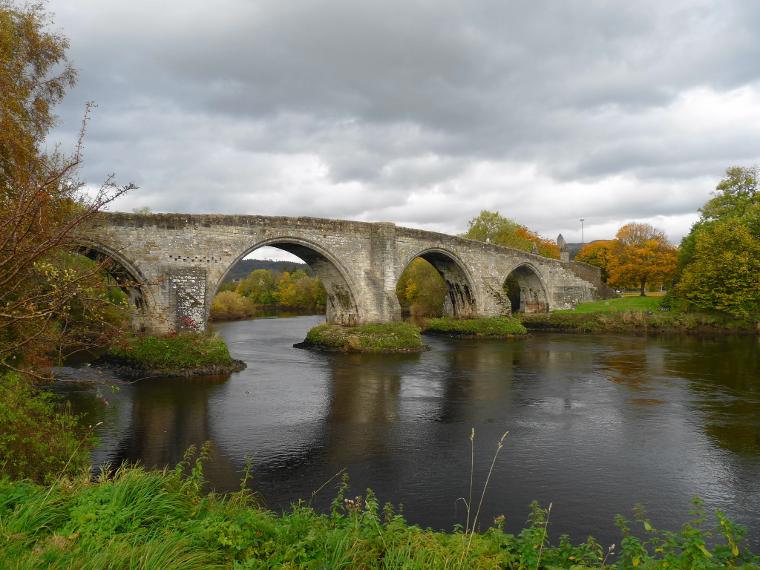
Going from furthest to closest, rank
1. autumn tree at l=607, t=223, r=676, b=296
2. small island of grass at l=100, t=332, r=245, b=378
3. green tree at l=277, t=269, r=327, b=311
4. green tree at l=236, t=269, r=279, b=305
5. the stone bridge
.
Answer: green tree at l=236, t=269, r=279, b=305
green tree at l=277, t=269, r=327, b=311
autumn tree at l=607, t=223, r=676, b=296
the stone bridge
small island of grass at l=100, t=332, r=245, b=378

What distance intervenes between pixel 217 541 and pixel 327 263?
23.7m

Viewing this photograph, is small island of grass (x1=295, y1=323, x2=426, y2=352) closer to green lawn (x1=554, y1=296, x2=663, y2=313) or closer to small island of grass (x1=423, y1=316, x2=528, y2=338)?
small island of grass (x1=423, y1=316, x2=528, y2=338)

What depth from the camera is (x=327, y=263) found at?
2777cm

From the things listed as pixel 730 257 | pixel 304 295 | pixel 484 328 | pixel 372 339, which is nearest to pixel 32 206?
pixel 372 339

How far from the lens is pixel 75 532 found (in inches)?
168

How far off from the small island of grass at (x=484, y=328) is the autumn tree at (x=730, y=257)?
1224 centimetres

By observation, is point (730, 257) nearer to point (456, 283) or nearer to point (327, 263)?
point (456, 283)

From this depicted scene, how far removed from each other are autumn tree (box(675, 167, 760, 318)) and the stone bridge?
11.1m

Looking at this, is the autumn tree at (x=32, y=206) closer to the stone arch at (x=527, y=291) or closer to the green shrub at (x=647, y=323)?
the green shrub at (x=647, y=323)

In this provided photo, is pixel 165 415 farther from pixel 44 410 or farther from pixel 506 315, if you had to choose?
pixel 506 315

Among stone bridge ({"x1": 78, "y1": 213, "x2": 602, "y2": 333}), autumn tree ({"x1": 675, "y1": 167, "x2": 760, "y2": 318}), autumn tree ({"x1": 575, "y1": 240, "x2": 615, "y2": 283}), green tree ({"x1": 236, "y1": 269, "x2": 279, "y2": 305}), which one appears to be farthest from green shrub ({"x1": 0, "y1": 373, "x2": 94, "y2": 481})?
green tree ({"x1": 236, "y1": 269, "x2": 279, "y2": 305})

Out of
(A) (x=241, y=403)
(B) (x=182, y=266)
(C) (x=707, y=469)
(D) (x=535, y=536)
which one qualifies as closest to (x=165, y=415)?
(A) (x=241, y=403)

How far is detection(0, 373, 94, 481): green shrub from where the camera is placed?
6.68 metres

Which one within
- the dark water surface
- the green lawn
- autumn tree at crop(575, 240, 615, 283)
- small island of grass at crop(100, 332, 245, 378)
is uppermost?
autumn tree at crop(575, 240, 615, 283)
